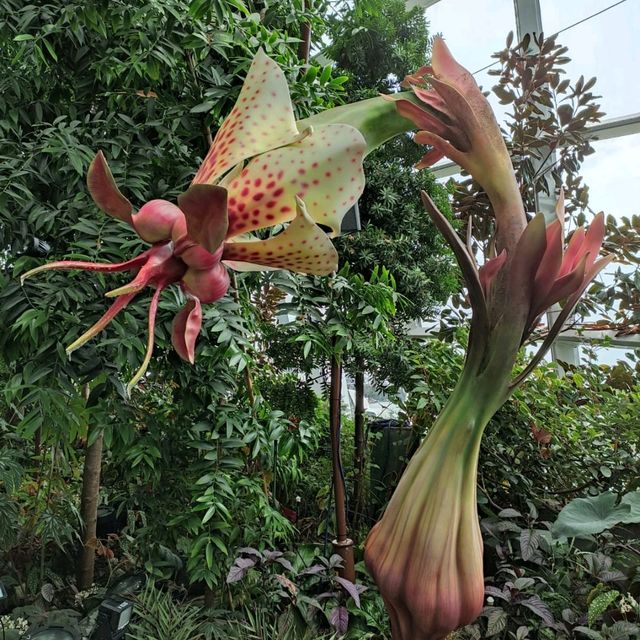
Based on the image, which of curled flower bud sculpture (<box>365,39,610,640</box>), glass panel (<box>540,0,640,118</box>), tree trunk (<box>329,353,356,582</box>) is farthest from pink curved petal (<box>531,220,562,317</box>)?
glass panel (<box>540,0,640,118</box>)

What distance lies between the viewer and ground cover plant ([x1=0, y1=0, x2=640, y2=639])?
0.19 m

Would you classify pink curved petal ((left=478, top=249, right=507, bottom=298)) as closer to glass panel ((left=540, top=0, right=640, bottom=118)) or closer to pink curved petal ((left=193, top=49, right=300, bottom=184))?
pink curved petal ((left=193, top=49, right=300, bottom=184))

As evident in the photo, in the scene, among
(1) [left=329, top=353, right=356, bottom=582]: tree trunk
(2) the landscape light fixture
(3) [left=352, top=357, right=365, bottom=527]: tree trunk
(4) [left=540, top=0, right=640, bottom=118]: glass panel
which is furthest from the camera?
(4) [left=540, top=0, right=640, bottom=118]: glass panel

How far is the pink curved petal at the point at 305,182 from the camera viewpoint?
0.18 meters

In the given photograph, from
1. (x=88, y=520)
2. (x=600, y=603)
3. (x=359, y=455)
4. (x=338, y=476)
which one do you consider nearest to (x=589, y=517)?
(x=600, y=603)

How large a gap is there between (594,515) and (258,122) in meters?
0.79

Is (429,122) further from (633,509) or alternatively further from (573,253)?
(633,509)

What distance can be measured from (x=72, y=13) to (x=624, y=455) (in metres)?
1.59

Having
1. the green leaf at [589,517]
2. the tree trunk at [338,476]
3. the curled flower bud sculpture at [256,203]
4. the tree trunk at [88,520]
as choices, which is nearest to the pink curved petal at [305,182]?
the curled flower bud sculpture at [256,203]

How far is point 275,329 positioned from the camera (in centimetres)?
137

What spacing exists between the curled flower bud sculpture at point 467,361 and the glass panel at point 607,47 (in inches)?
82.6

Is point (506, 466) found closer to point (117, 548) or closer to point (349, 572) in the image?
point (349, 572)

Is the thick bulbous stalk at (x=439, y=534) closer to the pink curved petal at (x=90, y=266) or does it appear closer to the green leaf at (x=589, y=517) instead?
the pink curved petal at (x=90, y=266)

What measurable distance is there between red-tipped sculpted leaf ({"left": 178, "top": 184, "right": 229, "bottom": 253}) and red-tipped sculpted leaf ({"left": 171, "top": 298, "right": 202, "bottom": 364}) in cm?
2
